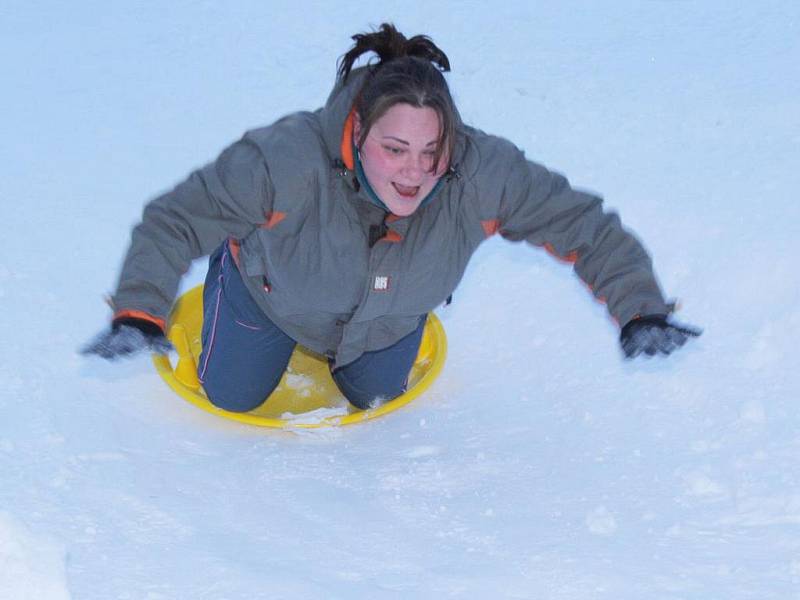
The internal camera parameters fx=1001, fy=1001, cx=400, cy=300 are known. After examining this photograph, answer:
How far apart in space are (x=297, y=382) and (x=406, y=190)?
45.5 inches

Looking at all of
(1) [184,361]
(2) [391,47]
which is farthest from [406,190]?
(1) [184,361]

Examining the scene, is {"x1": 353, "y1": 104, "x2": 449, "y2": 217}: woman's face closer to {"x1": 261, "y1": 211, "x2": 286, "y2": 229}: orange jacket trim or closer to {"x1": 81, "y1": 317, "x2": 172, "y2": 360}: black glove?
{"x1": 261, "y1": 211, "x2": 286, "y2": 229}: orange jacket trim

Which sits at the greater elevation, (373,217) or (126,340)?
(373,217)

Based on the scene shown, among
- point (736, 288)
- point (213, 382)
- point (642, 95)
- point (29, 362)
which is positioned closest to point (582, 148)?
point (642, 95)

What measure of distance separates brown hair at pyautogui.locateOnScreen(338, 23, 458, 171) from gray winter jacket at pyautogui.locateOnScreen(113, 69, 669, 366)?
0.05 metres

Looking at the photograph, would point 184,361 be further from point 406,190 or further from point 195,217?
point 406,190

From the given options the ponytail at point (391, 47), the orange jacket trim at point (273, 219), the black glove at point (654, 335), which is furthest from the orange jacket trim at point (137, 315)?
the black glove at point (654, 335)

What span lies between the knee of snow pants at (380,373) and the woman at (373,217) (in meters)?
0.18

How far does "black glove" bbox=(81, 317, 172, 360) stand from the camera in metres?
1.76

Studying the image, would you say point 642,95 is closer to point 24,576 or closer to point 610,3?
point 610,3

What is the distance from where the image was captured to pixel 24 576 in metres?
1.81

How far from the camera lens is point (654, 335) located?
1989 mm

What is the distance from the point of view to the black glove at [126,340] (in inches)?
69.2

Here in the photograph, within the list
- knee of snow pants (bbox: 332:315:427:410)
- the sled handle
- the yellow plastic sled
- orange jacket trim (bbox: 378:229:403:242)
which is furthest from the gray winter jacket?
the sled handle
